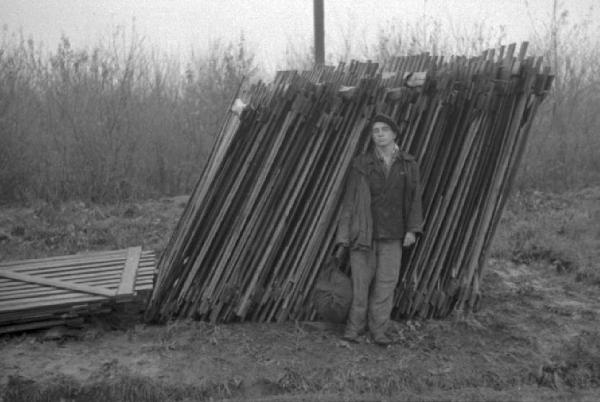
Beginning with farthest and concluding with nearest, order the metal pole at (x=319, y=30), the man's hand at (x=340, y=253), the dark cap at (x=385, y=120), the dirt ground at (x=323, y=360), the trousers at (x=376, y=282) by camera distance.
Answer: the metal pole at (x=319, y=30), the man's hand at (x=340, y=253), the trousers at (x=376, y=282), the dark cap at (x=385, y=120), the dirt ground at (x=323, y=360)

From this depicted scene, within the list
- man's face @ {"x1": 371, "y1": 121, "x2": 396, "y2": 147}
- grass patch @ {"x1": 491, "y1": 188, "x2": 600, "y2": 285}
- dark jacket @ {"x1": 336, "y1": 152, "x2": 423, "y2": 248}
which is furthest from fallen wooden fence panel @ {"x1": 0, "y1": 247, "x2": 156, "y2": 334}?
grass patch @ {"x1": 491, "y1": 188, "x2": 600, "y2": 285}

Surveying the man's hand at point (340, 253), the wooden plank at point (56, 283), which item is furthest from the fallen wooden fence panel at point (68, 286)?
the man's hand at point (340, 253)

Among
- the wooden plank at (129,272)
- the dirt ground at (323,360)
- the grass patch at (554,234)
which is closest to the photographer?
the dirt ground at (323,360)

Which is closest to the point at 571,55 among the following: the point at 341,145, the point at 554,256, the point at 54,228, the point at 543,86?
the point at 554,256

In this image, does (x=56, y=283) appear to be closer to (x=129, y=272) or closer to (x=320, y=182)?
(x=129, y=272)

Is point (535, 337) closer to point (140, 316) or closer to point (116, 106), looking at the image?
point (140, 316)

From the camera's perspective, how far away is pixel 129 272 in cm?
553

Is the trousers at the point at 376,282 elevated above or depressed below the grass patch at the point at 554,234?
above

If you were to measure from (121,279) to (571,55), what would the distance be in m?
12.1

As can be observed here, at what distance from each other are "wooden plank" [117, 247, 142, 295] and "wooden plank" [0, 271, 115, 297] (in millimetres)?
119

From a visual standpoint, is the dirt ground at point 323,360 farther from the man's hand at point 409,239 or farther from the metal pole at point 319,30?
the metal pole at point 319,30

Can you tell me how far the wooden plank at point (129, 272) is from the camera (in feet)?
16.5

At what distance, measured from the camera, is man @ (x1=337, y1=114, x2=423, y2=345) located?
15.3 ft

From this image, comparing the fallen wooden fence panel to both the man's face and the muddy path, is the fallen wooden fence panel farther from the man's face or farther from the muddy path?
the man's face
